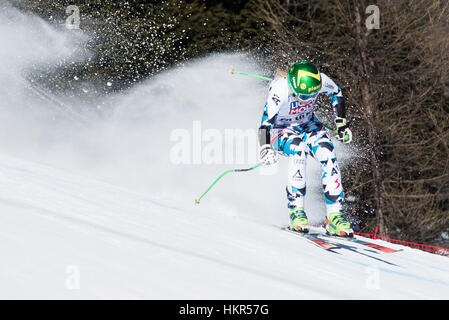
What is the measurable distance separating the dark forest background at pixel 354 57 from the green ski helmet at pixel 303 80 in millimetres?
5808

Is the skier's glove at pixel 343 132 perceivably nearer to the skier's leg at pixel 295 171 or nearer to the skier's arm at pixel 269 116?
the skier's leg at pixel 295 171

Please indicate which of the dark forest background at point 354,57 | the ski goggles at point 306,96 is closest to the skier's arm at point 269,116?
the ski goggles at point 306,96

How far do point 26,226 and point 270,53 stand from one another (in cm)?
896

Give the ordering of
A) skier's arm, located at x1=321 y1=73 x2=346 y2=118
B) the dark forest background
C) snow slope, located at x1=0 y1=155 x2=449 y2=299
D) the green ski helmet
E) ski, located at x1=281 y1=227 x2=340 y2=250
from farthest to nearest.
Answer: the dark forest background
skier's arm, located at x1=321 y1=73 x2=346 y2=118
the green ski helmet
ski, located at x1=281 y1=227 x2=340 y2=250
snow slope, located at x1=0 y1=155 x2=449 y2=299

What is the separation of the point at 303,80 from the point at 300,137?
538 millimetres

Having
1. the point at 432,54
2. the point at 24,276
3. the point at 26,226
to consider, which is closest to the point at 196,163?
the point at 432,54

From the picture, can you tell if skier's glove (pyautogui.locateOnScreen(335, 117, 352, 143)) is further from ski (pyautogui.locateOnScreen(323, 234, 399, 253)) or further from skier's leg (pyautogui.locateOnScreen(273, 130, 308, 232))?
ski (pyautogui.locateOnScreen(323, 234, 399, 253))

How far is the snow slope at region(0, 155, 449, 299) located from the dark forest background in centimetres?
604

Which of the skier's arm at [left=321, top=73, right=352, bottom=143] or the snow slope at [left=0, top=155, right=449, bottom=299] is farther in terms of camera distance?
the skier's arm at [left=321, top=73, right=352, bottom=143]

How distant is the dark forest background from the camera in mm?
11047

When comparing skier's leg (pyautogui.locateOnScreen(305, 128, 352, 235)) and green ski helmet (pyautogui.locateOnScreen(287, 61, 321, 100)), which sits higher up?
green ski helmet (pyautogui.locateOnScreen(287, 61, 321, 100))

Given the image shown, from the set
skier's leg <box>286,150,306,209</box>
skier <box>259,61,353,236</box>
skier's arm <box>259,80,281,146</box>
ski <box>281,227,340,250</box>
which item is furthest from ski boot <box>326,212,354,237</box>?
skier's arm <box>259,80,281,146</box>

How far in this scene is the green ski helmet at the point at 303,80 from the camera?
487 centimetres

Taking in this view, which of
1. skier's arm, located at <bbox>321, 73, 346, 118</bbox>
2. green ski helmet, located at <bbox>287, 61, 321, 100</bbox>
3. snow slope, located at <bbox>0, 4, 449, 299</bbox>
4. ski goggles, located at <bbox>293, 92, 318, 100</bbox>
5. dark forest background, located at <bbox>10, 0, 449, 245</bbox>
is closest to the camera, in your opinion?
snow slope, located at <bbox>0, 4, 449, 299</bbox>
